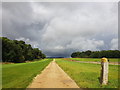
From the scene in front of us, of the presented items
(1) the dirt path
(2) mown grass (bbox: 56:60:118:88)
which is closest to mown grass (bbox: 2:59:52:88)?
(1) the dirt path

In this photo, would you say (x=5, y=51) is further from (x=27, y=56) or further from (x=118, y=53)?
(x=118, y=53)

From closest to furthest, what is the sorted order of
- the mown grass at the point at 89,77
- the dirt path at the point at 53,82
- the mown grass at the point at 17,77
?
1. the dirt path at the point at 53,82
2. the mown grass at the point at 89,77
3. the mown grass at the point at 17,77

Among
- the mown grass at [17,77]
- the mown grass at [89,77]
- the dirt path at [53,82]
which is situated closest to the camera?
the dirt path at [53,82]

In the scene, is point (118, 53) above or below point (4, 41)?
below

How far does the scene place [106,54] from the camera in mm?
131500

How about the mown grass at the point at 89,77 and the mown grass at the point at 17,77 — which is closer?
the mown grass at the point at 89,77

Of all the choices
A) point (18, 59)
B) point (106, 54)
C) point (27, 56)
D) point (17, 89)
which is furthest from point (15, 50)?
point (106, 54)

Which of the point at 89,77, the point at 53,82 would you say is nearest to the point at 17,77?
the point at 53,82

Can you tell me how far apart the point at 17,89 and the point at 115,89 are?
19.9ft

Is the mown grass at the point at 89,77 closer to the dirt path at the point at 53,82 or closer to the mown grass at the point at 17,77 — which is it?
the dirt path at the point at 53,82

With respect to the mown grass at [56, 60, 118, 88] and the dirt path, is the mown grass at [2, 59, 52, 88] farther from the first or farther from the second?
the mown grass at [56, 60, 118, 88]

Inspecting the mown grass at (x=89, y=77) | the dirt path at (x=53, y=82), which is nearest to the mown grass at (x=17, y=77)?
the dirt path at (x=53, y=82)

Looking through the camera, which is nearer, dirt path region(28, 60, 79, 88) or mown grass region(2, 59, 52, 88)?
dirt path region(28, 60, 79, 88)

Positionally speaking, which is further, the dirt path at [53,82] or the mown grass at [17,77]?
the mown grass at [17,77]
